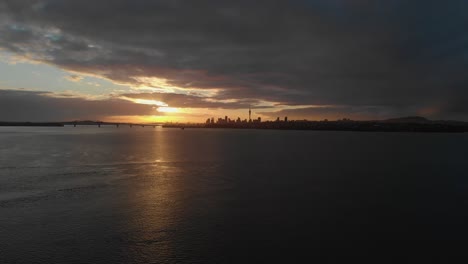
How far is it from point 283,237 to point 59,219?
10.6 m

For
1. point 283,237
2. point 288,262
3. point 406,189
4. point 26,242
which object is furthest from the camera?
point 406,189

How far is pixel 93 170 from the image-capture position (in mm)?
31047

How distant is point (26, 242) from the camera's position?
12438 millimetres

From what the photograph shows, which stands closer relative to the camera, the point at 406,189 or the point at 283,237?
the point at 283,237

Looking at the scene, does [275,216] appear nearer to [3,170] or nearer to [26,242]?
[26,242]

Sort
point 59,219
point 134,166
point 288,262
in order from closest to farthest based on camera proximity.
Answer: point 288,262
point 59,219
point 134,166

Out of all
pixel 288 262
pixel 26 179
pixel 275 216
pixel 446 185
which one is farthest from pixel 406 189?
pixel 26 179

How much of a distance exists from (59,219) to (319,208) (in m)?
13.4

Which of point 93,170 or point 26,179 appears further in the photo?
point 93,170

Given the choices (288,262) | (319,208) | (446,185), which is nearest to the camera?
(288,262)

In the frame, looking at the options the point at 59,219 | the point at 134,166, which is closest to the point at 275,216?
the point at 59,219

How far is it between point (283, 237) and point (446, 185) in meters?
19.2

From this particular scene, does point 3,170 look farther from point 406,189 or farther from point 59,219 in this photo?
point 406,189

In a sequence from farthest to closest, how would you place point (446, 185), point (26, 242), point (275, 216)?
point (446, 185), point (275, 216), point (26, 242)
